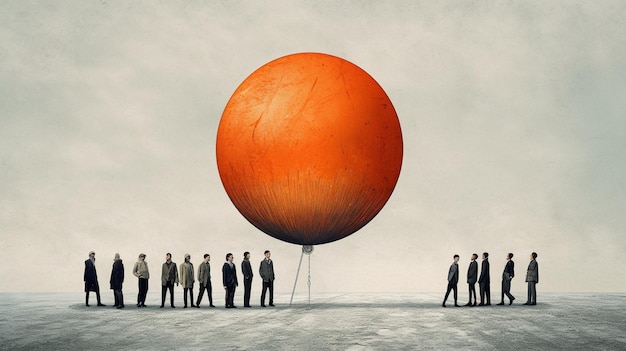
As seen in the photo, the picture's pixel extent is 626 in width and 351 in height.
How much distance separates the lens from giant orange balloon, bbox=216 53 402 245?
1648cm

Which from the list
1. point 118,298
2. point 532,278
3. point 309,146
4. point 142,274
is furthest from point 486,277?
point 118,298

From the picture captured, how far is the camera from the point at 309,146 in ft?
53.8

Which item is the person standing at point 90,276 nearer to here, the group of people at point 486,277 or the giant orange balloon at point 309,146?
the giant orange balloon at point 309,146

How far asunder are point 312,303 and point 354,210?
6.23 metres

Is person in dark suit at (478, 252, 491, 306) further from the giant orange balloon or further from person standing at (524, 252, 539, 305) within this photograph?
the giant orange balloon

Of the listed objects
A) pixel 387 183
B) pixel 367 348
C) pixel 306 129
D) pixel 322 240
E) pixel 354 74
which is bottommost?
pixel 367 348

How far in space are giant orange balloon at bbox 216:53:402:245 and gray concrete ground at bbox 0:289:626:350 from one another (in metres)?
2.68

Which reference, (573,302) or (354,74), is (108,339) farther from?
(573,302)

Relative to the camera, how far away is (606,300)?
24.5m

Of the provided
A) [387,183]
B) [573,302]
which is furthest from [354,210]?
Result: [573,302]

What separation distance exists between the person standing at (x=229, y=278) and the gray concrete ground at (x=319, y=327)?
456 millimetres

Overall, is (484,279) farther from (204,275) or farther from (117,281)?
(117,281)

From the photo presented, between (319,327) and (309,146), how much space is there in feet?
13.5

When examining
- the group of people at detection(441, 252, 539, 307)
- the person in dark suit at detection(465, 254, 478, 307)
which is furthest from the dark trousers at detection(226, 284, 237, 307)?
the person in dark suit at detection(465, 254, 478, 307)
